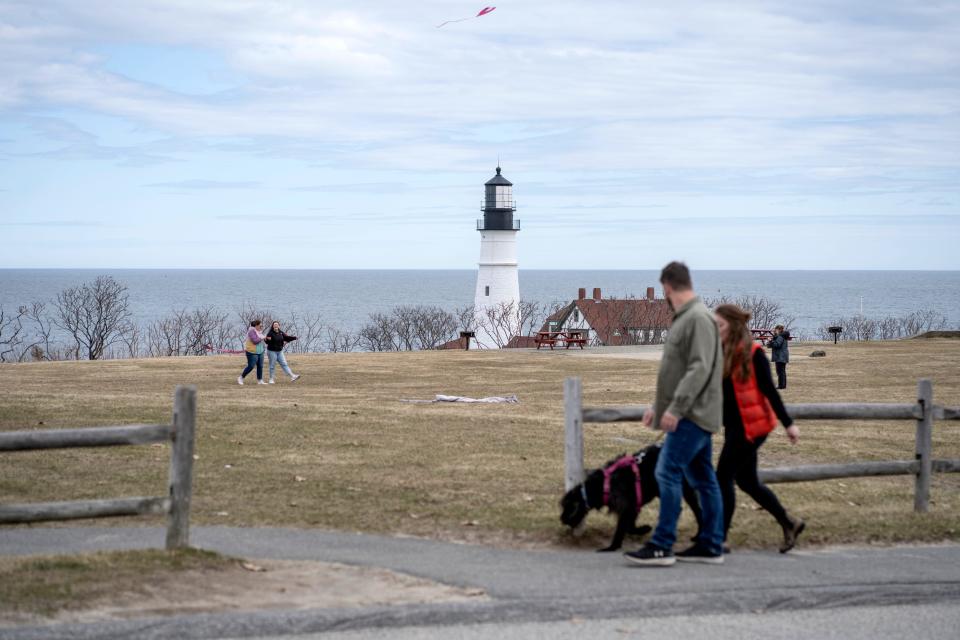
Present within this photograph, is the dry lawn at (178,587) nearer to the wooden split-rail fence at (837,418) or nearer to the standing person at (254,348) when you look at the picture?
the wooden split-rail fence at (837,418)

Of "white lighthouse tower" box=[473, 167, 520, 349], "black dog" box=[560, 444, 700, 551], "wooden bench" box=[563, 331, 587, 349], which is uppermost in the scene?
"white lighthouse tower" box=[473, 167, 520, 349]

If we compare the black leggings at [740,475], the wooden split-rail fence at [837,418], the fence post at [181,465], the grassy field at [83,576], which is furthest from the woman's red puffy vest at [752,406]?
the fence post at [181,465]

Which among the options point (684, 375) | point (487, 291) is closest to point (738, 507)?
point (684, 375)

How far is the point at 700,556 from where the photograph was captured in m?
8.48

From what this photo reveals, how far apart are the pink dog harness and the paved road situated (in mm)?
437

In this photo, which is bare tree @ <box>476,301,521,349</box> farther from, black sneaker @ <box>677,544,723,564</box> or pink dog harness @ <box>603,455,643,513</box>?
black sneaker @ <box>677,544,723,564</box>

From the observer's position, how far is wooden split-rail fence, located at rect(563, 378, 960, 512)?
9398 mm

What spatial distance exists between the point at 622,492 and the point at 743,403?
113cm

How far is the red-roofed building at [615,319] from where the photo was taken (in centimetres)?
7200

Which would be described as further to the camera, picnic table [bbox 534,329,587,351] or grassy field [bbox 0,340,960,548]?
picnic table [bbox 534,329,587,351]

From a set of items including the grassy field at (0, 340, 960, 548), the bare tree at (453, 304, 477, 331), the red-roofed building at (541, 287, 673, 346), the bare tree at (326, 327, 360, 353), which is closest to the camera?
the grassy field at (0, 340, 960, 548)

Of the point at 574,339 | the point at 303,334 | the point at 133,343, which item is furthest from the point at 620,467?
the point at 303,334

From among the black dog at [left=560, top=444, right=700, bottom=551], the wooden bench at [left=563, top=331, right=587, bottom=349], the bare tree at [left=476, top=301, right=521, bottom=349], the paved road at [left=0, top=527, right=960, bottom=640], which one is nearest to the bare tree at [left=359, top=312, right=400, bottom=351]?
the bare tree at [left=476, top=301, right=521, bottom=349]

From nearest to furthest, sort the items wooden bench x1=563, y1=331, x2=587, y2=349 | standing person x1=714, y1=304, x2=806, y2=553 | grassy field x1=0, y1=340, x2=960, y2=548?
1. standing person x1=714, y1=304, x2=806, y2=553
2. grassy field x1=0, y1=340, x2=960, y2=548
3. wooden bench x1=563, y1=331, x2=587, y2=349
